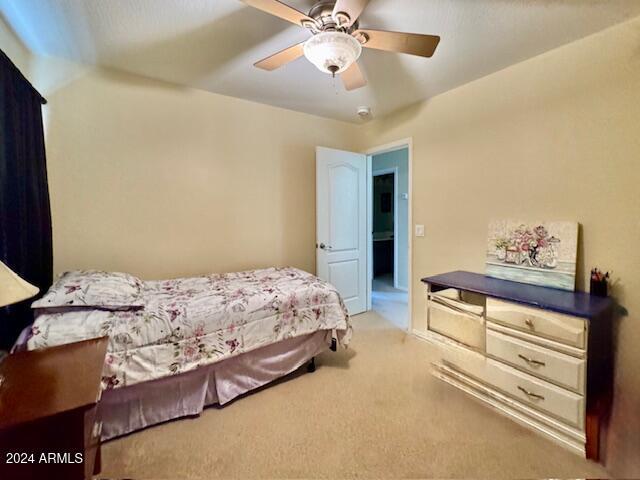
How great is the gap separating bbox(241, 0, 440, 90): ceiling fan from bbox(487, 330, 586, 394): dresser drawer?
1767 millimetres

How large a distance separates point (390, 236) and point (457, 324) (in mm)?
4110

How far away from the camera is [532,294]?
74.3 inches

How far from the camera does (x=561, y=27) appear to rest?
1823mm

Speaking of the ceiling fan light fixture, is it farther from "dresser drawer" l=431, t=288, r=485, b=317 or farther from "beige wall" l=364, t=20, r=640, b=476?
"dresser drawer" l=431, t=288, r=485, b=317

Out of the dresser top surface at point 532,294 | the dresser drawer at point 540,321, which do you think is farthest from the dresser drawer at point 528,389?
the dresser top surface at point 532,294

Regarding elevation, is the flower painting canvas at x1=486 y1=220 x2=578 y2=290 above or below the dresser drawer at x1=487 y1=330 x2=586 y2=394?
above

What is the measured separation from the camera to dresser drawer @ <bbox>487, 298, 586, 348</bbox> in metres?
1.54

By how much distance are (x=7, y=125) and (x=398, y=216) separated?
4647mm

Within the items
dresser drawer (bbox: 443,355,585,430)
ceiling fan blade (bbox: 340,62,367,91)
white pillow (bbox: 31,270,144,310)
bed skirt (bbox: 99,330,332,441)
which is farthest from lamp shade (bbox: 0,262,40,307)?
dresser drawer (bbox: 443,355,585,430)

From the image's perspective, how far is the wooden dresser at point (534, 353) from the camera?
5.02ft

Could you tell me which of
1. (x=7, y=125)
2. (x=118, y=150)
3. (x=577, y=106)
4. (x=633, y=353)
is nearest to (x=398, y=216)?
(x=577, y=106)

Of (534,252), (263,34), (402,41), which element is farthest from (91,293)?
(534,252)

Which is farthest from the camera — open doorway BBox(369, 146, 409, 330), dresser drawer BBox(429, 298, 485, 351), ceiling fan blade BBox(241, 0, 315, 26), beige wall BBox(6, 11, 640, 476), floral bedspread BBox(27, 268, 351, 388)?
open doorway BBox(369, 146, 409, 330)

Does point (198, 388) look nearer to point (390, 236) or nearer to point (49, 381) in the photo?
point (49, 381)
